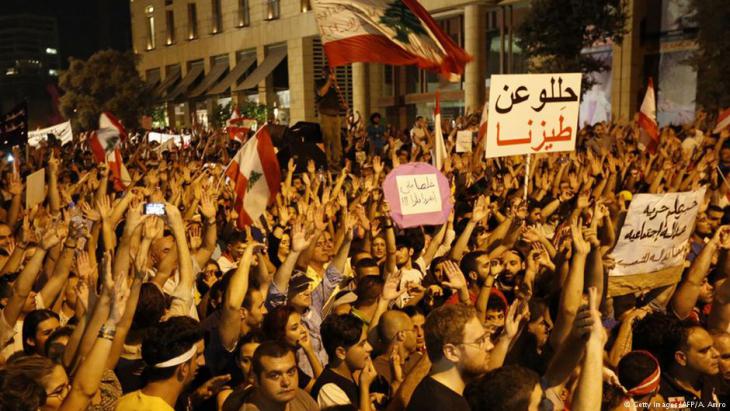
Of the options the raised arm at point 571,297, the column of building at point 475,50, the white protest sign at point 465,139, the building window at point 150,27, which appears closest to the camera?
the raised arm at point 571,297

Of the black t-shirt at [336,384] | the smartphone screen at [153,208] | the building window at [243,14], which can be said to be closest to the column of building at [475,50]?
the building window at [243,14]

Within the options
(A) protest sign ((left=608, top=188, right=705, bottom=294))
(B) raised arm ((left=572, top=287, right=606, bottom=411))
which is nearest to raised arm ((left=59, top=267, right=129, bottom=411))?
(B) raised arm ((left=572, top=287, right=606, bottom=411))

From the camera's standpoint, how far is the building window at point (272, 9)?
3406 centimetres

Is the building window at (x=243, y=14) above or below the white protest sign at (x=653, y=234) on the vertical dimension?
above

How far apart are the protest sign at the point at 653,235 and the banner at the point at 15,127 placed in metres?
10.8

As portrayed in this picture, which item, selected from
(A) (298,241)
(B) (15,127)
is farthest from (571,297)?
(B) (15,127)

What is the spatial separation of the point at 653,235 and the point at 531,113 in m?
2.81

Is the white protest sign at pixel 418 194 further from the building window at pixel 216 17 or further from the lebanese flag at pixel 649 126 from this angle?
the building window at pixel 216 17

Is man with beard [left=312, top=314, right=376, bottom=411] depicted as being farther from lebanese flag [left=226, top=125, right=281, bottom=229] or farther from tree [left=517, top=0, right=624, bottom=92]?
tree [left=517, top=0, right=624, bottom=92]

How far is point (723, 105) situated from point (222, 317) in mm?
15247

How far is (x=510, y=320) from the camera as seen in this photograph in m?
3.34

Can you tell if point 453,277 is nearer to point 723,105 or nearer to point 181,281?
point 181,281

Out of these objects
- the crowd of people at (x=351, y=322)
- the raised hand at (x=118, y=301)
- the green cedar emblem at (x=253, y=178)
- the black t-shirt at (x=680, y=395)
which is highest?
the green cedar emblem at (x=253, y=178)

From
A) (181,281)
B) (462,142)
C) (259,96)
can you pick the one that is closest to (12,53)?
(259,96)
